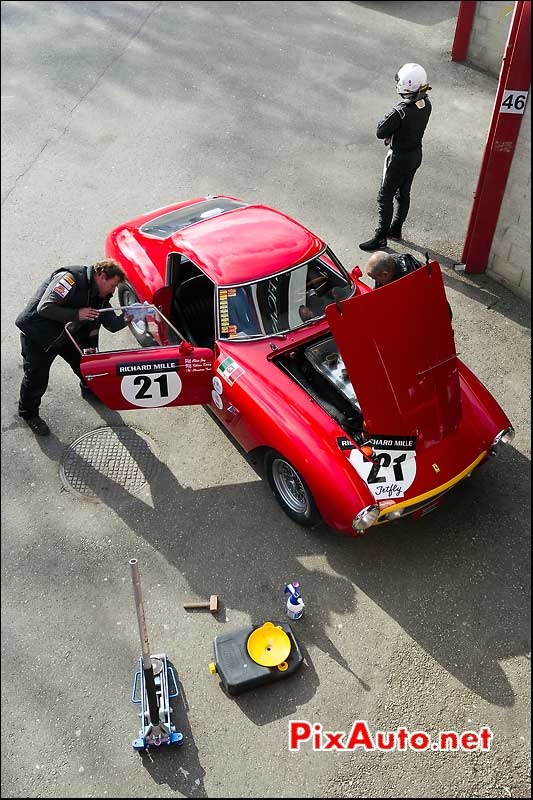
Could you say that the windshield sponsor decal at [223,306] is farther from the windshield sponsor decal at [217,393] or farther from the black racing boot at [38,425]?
the black racing boot at [38,425]

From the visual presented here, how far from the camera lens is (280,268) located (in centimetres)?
512

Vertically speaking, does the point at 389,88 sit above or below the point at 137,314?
above

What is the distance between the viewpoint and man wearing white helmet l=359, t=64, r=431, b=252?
19.9 feet

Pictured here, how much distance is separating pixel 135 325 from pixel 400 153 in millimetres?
3089

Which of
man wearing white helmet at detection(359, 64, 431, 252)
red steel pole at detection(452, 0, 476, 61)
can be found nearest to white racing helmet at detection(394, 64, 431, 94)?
man wearing white helmet at detection(359, 64, 431, 252)

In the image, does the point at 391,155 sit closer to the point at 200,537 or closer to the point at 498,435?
the point at 498,435

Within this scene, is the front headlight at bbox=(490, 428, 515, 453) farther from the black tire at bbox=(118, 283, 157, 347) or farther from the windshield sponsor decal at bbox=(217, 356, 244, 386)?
the black tire at bbox=(118, 283, 157, 347)

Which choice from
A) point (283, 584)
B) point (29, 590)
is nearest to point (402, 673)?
point (283, 584)

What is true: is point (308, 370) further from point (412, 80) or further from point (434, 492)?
point (412, 80)

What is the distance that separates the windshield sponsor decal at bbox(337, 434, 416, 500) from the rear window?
8.85 ft

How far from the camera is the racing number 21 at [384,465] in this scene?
428cm

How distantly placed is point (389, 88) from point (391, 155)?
2.63m

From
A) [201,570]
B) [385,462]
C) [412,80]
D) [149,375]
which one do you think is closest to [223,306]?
[149,375]

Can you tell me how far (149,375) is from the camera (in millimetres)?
4801
